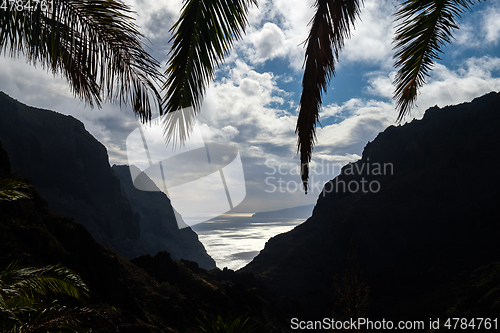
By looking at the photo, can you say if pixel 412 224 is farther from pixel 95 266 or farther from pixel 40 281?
pixel 40 281

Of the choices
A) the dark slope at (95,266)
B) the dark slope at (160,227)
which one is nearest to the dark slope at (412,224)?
the dark slope at (95,266)

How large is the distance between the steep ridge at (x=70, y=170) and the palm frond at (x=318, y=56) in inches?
3232

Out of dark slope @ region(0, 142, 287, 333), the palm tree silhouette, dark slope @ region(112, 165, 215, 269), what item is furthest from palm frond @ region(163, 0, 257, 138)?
dark slope @ region(112, 165, 215, 269)

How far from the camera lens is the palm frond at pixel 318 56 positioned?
6.23 ft

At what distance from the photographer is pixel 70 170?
7806cm

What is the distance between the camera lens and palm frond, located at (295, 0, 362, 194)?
6.23ft

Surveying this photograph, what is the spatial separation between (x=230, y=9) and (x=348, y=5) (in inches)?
35.3

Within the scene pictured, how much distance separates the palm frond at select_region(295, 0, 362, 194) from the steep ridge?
269ft

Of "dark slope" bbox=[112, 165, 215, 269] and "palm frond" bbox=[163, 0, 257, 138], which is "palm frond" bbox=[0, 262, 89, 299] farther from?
"dark slope" bbox=[112, 165, 215, 269]

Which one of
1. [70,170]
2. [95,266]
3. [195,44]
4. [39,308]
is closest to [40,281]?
[39,308]

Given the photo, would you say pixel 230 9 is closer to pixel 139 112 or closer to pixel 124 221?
pixel 139 112

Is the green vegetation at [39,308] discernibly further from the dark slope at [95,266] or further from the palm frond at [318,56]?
the palm frond at [318,56]

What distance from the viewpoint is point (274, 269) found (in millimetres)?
63156

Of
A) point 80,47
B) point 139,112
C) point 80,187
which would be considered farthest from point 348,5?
point 80,187
